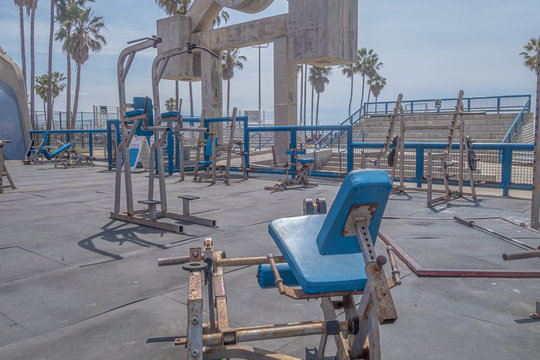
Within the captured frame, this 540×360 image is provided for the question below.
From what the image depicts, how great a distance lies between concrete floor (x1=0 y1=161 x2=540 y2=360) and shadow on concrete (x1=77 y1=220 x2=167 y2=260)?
0.01m

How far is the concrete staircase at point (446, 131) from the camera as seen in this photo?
21.6 metres

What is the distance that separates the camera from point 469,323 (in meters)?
2.90

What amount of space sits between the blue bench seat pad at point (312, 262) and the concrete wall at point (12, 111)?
25.5m

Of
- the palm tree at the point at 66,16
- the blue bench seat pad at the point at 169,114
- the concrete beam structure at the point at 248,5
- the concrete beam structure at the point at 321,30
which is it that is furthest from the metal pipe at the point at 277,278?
the palm tree at the point at 66,16

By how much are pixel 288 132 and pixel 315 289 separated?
11.8 metres

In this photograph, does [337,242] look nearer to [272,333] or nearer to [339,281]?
[339,281]

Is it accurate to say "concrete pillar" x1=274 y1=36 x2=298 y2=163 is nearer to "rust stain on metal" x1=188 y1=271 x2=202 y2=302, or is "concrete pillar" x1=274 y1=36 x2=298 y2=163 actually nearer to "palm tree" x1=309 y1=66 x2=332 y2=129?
"rust stain on metal" x1=188 y1=271 x2=202 y2=302

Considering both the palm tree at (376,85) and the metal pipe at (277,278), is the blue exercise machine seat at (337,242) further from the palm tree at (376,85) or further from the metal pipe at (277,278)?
the palm tree at (376,85)

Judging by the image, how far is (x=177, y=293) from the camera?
3.50 m

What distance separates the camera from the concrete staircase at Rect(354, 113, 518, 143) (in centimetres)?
2162

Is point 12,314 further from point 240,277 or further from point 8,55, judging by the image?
point 8,55

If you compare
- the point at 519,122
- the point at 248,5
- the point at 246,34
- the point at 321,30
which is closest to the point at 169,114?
the point at 321,30

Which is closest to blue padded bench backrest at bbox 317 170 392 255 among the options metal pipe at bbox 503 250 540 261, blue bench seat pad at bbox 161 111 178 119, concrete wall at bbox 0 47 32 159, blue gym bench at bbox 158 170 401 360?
blue gym bench at bbox 158 170 401 360

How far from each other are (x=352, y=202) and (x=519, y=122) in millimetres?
22161
